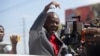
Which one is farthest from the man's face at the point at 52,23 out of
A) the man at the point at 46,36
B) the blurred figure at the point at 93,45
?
the blurred figure at the point at 93,45

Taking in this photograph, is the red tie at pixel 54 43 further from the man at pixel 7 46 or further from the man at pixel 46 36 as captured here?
the man at pixel 7 46

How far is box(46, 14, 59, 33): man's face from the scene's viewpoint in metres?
5.05

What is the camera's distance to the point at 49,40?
5.02 m

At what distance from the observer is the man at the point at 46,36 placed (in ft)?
16.4

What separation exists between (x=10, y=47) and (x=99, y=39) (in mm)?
651

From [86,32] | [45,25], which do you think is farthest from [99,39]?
[45,25]

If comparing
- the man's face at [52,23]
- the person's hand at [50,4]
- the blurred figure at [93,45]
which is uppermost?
the person's hand at [50,4]

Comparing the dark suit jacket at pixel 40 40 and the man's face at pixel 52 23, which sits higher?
the man's face at pixel 52 23

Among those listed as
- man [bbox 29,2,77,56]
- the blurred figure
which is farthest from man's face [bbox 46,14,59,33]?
the blurred figure

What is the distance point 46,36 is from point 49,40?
37 mm

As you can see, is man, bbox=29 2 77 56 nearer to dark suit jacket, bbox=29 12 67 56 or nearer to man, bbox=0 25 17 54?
dark suit jacket, bbox=29 12 67 56

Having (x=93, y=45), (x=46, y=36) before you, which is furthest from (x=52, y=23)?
(x=93, y=45)

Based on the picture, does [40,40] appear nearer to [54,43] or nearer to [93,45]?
[54,43]

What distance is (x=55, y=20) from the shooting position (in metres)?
5.06
